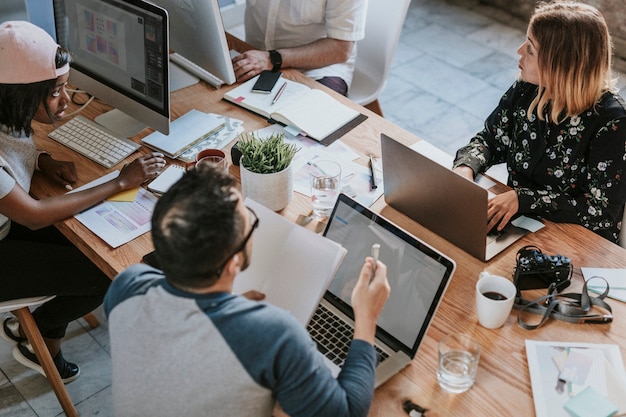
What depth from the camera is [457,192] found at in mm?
1644

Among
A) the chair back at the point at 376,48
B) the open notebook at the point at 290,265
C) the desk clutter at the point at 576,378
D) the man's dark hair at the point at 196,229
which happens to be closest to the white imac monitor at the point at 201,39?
the chair back at the point at 376,48

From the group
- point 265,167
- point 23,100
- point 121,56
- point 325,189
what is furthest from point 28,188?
point 325,189

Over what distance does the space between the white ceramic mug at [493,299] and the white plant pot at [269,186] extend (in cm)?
57

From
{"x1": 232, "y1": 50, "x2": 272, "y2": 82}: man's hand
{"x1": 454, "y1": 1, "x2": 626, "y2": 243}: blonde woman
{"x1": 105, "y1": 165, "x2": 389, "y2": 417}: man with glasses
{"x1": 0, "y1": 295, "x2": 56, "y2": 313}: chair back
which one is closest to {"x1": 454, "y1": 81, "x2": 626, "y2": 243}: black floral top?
{"x1": 454, "y1": 1, "x2": 626, "y2": 243}: blonde woman

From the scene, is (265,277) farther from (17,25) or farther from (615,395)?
(17,25)

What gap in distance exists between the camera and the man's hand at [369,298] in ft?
4.59

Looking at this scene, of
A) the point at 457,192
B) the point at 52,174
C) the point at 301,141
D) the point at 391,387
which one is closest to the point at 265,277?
the point at 391,387

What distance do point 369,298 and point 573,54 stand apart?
953mm

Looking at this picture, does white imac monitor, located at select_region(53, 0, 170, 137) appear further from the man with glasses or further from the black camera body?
the black camera body

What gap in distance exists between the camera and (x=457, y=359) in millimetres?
1479

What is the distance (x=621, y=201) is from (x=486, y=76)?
2.36 m

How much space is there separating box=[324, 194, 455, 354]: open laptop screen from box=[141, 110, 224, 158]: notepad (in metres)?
0.69

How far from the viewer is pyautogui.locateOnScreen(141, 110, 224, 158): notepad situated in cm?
214

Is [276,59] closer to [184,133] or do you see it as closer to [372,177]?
[184,133]
